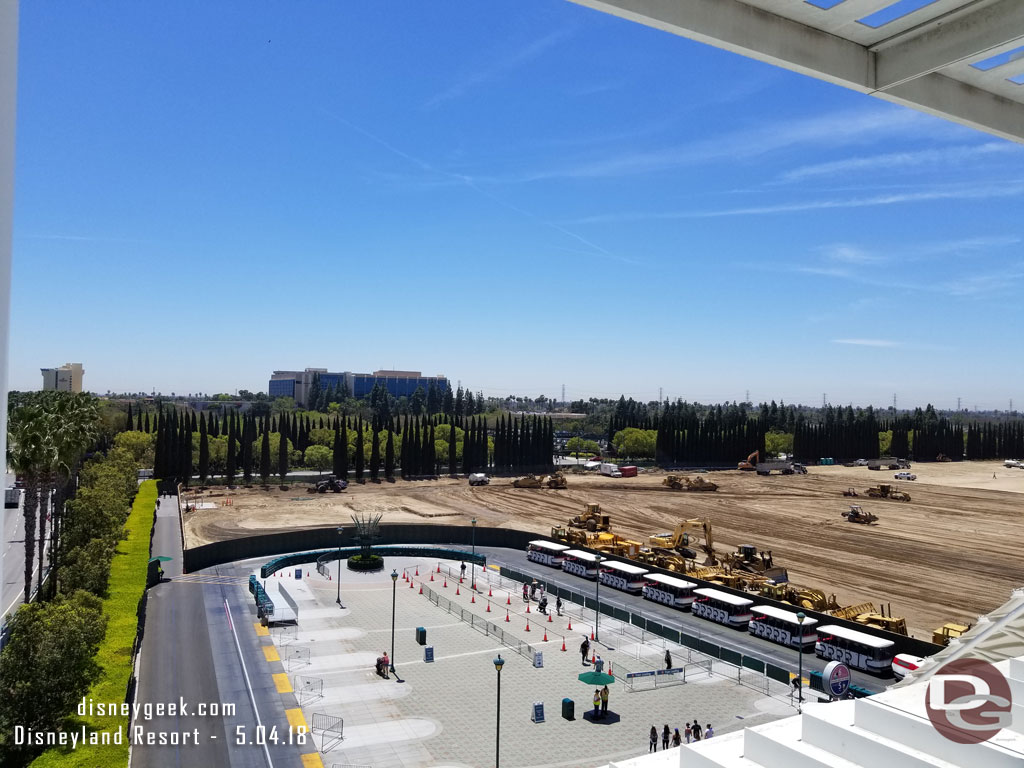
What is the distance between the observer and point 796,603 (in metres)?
41.5

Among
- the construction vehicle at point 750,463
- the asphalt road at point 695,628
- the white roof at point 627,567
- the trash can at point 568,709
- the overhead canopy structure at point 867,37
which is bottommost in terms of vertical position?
Result: the asphalt road at point 695,628

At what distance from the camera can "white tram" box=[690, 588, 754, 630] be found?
39.6 metres

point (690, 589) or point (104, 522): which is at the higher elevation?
point (104, 522)

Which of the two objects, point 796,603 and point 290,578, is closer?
point 796,603

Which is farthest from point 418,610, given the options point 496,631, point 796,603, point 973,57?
point 973,57

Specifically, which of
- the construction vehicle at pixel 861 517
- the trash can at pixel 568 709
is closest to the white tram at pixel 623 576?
the trash can at pixel 568 709

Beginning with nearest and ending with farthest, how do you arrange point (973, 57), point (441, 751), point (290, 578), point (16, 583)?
point (973, 57) < point (441, 751) < point (16, 583) < point (290, 578)

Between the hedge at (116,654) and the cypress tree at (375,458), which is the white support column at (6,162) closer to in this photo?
the hedge at (116,654)

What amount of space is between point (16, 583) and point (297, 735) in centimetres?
3008

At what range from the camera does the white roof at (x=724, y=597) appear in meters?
39.8

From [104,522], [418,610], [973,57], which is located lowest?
[418,610]

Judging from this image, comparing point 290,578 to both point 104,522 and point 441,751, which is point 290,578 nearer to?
point 104,522

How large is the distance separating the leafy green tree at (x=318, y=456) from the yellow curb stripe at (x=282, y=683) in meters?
78.1

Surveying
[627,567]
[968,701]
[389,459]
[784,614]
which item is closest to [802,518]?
[627,567]
